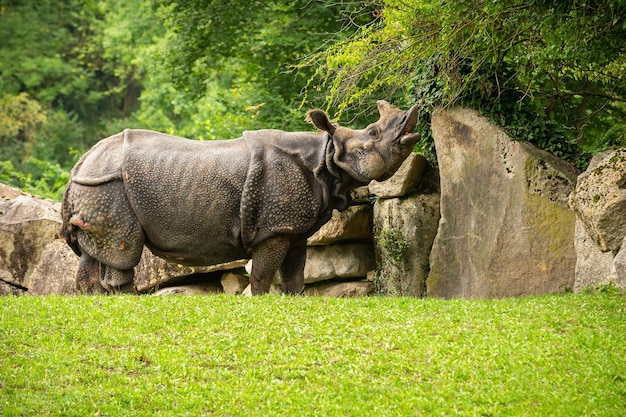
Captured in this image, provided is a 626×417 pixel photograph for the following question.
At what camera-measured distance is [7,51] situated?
137 feet

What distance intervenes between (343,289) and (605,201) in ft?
16.6

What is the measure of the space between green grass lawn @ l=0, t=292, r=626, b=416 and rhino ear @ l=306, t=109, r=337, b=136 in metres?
2.51

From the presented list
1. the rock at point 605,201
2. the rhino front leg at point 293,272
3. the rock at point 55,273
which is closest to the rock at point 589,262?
the rock at point 605,201

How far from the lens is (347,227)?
1512cm

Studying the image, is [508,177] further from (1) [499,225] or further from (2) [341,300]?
(2) [341,300]

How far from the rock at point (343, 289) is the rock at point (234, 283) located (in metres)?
1.29

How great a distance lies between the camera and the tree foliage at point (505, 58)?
12070mm

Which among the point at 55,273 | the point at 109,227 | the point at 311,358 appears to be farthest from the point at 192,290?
the point at 311,358

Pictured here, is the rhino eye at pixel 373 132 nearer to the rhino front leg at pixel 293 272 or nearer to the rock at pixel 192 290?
the rhino front leg at pixel 293 272

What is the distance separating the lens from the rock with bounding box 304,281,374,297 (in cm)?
1528

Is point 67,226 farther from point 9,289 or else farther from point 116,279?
point 9,289

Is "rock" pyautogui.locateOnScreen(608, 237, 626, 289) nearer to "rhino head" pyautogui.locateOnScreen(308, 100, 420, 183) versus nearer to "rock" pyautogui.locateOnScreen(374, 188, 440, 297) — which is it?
"rhino head" pyautogui.locateOnScreen(308, 100, 420, 183)

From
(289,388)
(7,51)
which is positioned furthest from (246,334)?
(7,51)

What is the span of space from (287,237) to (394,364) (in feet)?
12.3
